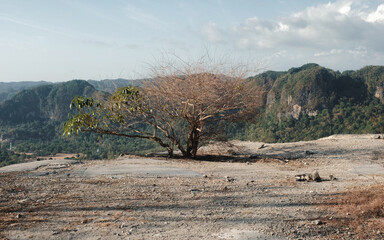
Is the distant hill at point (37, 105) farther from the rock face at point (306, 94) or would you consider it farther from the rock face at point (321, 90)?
the rock face at point (321, 90)

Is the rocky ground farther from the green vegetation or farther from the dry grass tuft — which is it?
the green vegetation

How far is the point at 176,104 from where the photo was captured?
9625mm

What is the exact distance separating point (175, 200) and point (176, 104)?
530cm

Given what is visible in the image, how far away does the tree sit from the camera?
29.0ft

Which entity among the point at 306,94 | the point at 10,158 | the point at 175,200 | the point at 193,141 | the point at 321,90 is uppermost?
the point at 321,90

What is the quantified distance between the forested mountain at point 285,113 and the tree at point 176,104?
12.6m

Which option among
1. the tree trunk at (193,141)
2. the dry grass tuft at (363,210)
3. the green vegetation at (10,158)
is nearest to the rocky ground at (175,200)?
the dry grass tuft at (363,210)

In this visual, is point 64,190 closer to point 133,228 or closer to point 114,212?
point 114,212

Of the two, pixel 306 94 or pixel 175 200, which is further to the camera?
pixel 306 94

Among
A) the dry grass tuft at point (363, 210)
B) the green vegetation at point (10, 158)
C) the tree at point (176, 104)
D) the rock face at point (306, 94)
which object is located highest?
the rock face at point (306, 94)

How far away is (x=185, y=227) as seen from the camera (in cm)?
346

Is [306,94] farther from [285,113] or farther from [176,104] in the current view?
[176,104]

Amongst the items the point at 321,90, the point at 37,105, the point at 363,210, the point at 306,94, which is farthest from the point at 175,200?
the point at 37,105

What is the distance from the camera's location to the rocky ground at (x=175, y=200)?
335cm
